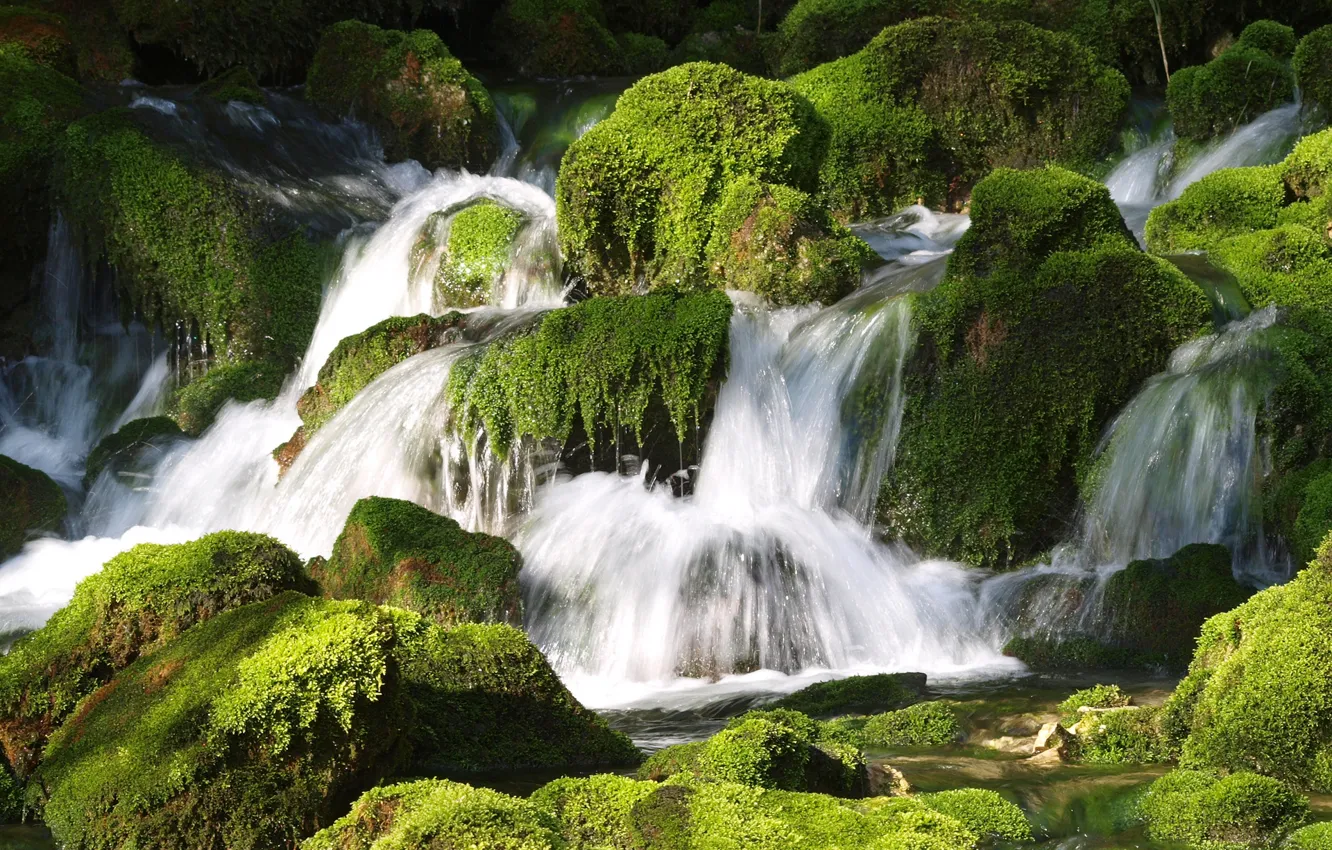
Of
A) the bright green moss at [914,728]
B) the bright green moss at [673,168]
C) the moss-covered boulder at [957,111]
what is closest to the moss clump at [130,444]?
the bright green moss at [673,168]

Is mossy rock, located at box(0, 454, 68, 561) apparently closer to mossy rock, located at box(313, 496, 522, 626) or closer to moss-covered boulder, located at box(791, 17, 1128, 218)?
mossy rock, located at box(313, 496, 522, 626)

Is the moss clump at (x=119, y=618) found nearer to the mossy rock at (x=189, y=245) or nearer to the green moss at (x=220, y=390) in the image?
the green moss at (x=220, y=390)

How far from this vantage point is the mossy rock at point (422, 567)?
31.8 feet

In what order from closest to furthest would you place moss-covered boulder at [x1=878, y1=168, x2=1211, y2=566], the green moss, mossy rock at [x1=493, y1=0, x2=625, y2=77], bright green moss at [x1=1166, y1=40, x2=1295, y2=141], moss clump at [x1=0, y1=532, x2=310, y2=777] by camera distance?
moss clump at [x1=0, y1=532, x2=310, y2=777]
moss-covered boulder at [x1=878, y1=168, x2=1211, y2=566]
the green moss
bright green moss at [x1=1166, y1=40, x2=1295, y2=141]
mossy rock at [x1=493, y1=0, x2=625, y2=77]

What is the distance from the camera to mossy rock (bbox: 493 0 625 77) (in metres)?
23.8

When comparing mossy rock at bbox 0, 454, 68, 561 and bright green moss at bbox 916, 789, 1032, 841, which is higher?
mossy rock at bbox 0, 454, 68, 561

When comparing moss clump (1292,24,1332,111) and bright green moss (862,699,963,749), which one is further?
moss clump (1292,24,1332,111)

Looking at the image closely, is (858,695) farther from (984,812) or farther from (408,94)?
(408,94)

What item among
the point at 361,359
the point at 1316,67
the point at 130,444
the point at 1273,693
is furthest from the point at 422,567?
the point at 1316,67

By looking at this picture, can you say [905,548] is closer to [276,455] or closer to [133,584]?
[276,455]

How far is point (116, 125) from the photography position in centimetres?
1819

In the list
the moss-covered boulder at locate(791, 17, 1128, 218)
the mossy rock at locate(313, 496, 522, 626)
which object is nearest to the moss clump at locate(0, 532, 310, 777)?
the mossy rock at locate(313, 496, 522, 626)

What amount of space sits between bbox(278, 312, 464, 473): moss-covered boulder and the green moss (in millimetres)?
2052

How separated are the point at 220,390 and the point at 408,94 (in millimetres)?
6369
